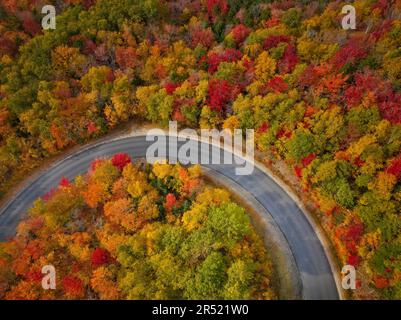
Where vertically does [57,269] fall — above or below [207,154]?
below

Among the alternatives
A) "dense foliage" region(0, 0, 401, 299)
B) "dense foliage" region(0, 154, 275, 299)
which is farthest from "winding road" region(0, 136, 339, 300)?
"dense foliage" region(0, 154, 275, 299)

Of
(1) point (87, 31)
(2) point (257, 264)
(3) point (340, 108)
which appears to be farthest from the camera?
(1) point (87, 31)

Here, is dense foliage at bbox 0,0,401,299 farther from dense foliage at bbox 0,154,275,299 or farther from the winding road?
dense foliage at bbox 0,154,275,299

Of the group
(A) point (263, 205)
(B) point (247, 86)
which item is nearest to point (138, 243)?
(A) point (263, 205)

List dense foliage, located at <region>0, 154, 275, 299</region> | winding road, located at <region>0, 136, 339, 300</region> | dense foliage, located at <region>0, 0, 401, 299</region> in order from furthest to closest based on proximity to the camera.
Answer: dense foliage, located at <region>0, 0, 401, 299</region> < winding road, located at <region>0, 136, 339, 300</region> < dense foliage, located at <region>0, 154, 275, 299</region>

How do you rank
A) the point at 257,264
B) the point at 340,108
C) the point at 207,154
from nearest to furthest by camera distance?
the point at 257,264, the point at 340,108, the point at 207,154

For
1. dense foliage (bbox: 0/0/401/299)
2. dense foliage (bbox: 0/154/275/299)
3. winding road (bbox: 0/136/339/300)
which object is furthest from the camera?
dense foliage (bbox: 0/0/401/299)

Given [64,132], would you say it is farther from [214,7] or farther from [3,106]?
[214,7]

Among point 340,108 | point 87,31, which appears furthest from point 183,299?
point 87,31
